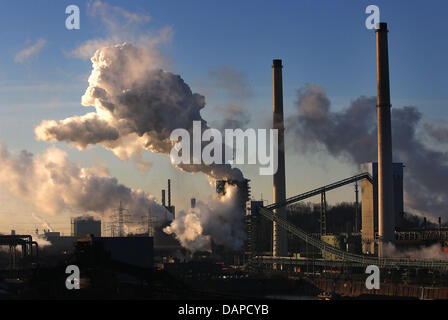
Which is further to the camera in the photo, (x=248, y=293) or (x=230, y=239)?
(x=230, y=239)

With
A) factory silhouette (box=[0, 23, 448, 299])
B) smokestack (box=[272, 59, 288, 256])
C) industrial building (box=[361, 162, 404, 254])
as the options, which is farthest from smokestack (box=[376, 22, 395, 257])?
smokestack (box=[272, 59, 288, 256])

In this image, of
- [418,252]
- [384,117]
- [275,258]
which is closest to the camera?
[384,117]

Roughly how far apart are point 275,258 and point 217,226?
1155 centimetres

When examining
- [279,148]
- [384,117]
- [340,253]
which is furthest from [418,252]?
[279,148]

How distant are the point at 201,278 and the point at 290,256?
2039 centimetres

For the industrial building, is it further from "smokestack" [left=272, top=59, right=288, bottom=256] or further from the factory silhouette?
"smokestack" [left=272, top=59, right=288, bottom=256]

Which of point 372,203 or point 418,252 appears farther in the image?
point 372,203

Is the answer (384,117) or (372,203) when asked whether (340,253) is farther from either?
(384,117)

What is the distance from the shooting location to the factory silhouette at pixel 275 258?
84062 millimetres

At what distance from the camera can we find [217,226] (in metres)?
135

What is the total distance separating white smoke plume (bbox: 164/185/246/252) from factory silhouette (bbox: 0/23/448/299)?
1.03 m
